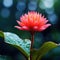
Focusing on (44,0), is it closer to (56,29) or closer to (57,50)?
(56,29)

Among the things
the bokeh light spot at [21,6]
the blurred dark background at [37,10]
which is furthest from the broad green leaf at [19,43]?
the bokeh light spot at [21,6]

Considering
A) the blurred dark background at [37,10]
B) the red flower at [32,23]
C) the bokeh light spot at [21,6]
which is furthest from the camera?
the bokeh light spot at [21,6]

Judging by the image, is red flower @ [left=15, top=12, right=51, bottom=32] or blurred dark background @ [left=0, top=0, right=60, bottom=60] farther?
blurred dark background @ [left=0, top=0, right=60, bottom=60]

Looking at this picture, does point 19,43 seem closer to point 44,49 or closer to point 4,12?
point 44,49

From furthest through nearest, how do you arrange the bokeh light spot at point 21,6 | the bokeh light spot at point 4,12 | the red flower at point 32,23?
the bokeh light spot at point 4,12 < the bokeh light spot at point 21,6 < the red flower at point 32,23

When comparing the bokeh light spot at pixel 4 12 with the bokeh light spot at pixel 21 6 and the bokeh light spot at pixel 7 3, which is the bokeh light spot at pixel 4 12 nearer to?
the bokeh light spot at pixel 7 3

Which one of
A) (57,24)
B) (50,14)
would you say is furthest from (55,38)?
(50,14)

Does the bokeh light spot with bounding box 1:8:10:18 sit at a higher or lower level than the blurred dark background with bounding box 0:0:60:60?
lower

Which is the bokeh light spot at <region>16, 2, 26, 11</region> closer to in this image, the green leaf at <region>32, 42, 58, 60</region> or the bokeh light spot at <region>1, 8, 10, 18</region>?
the bokeh light spot at <region>1, 8, 10, 18</region>

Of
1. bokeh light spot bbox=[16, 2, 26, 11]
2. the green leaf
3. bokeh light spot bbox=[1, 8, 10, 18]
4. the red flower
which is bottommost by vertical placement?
bokeh light spot bbox=[1, 8, 10, 18]

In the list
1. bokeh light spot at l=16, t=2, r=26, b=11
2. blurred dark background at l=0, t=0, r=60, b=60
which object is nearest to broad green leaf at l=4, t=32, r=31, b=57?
blurred dark background at l=0, t=0, r=60, b=60

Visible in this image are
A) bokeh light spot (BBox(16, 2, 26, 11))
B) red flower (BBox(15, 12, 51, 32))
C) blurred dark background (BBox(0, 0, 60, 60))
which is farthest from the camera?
bokeh light spot (BBox(16, 2, 26, 11))
